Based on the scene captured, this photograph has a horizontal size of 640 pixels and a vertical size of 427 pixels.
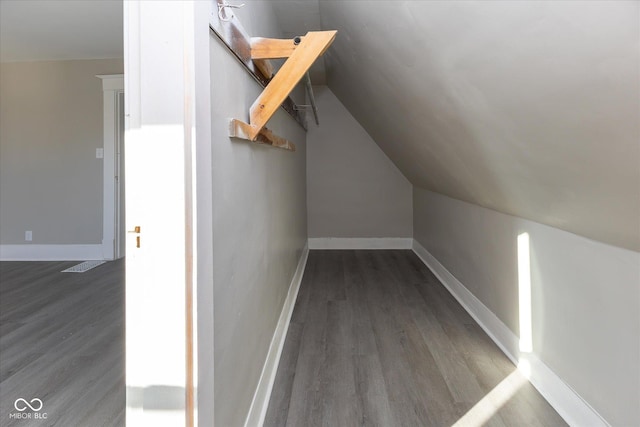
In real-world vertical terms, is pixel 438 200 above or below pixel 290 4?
below

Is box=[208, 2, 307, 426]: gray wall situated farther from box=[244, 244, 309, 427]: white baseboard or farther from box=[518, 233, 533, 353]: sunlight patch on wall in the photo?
box=[518, 233, 533, 353]: sunlight patch on wall

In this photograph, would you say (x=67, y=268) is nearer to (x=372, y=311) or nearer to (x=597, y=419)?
(x=372, y=311)

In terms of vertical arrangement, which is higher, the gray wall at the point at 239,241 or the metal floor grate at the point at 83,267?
the gray wall at the point at 239,241

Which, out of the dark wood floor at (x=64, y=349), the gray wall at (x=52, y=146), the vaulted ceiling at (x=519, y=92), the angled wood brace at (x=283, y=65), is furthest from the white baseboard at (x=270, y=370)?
the gray wall at (x=52, y=146)

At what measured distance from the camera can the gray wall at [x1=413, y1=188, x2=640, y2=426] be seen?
1.34 m

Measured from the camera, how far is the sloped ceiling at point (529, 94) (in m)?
0.83

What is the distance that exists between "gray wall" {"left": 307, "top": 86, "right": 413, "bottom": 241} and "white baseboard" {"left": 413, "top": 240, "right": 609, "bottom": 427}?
7.26ft

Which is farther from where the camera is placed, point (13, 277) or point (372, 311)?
point (13, 277)

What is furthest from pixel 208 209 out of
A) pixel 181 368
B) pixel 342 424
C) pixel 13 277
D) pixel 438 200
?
pixel 13 277

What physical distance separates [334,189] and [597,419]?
409 cm

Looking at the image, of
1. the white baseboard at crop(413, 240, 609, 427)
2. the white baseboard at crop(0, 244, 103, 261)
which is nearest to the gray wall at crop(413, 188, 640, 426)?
the white baseboard at crop(413, 240, 609, 427)

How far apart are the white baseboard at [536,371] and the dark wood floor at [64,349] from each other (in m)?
1.80

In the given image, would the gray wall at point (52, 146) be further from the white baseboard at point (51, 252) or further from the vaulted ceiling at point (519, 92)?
the vaulted ceiling at point (519, 92)

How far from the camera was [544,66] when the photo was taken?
3.24ft
